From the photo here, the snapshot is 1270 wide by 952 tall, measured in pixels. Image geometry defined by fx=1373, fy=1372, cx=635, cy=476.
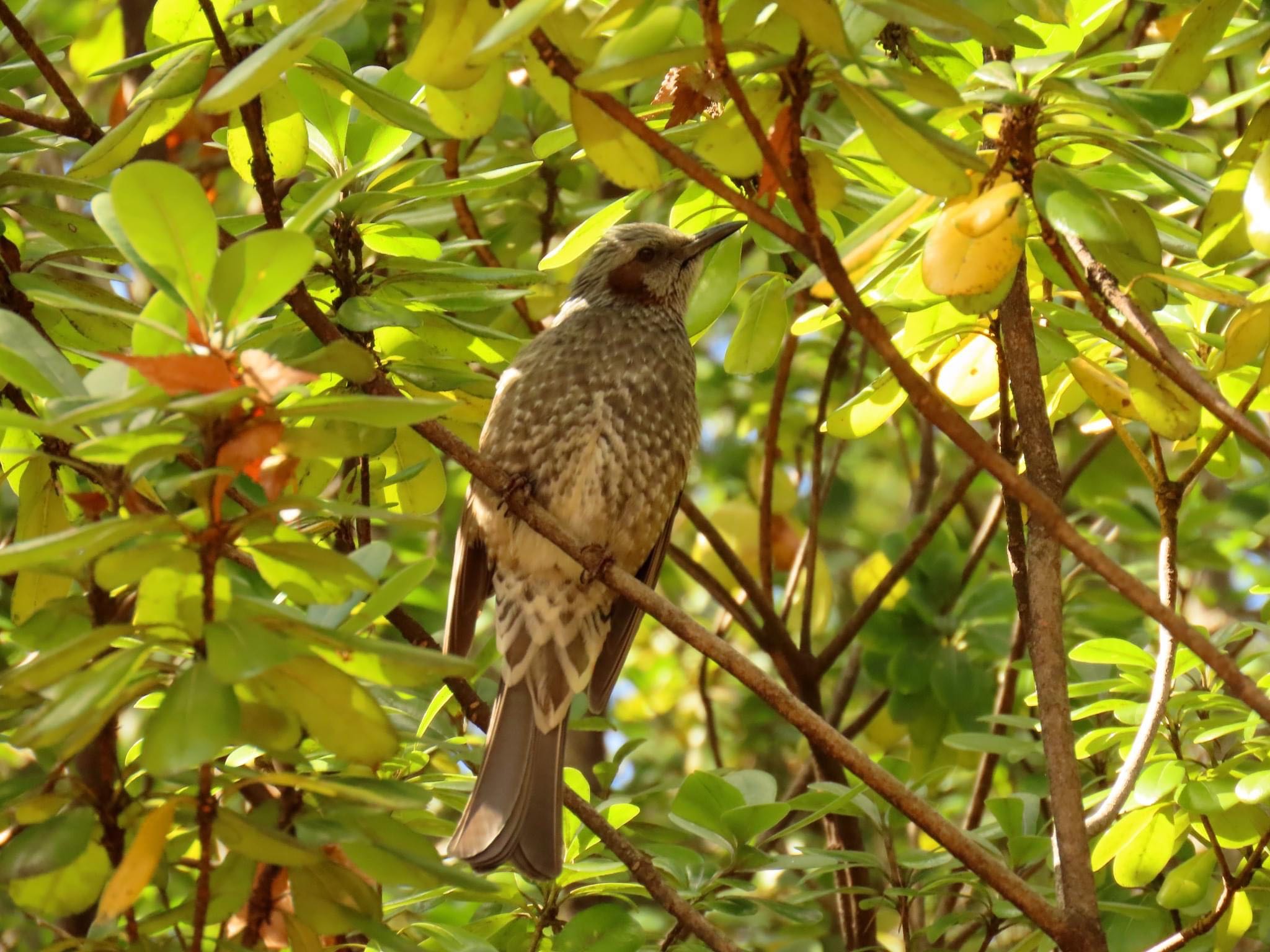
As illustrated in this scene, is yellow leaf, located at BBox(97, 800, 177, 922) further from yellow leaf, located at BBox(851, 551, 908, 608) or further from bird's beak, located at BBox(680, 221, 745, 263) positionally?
yellow leaf, located at BBox(851, 551, 908, 608)

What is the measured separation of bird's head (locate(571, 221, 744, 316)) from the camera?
3535 millimetres

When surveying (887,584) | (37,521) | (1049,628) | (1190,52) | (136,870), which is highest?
(887,584)

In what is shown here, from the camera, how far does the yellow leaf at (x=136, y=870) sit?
4.49ft

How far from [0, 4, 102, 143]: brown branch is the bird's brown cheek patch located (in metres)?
1.55

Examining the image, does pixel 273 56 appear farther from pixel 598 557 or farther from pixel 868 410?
pixel 598 557

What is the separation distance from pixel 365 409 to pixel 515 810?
1.24 metres

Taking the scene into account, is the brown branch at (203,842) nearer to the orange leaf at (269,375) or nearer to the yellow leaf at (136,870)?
the yellow leaf at (136,870)

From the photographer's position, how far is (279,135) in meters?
2.23

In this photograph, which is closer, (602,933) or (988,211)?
(988,211)

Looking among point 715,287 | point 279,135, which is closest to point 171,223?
point 279,135

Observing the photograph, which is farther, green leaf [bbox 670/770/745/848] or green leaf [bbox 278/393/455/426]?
green leaf [bbox 670/770/745/848]

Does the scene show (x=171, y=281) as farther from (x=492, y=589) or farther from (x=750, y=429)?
(x=750, y=429)

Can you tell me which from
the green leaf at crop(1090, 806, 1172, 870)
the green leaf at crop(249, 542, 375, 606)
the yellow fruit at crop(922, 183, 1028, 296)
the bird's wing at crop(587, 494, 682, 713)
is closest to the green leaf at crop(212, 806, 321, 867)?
the green leaf at crop(249, 542, 375, 606)

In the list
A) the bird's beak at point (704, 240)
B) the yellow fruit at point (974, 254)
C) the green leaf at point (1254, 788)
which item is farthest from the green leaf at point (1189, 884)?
the bird's beak at point (704, 240)
